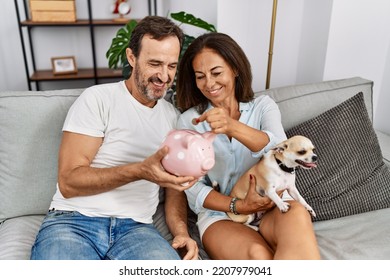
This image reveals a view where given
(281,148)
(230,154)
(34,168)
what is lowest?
(34,168)

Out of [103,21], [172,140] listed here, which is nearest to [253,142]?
[172,140]

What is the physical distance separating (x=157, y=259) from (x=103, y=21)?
2.74 m

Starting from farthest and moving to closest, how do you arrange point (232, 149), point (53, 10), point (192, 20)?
point (53, 10) → point (192, 20) → point (232, 149)

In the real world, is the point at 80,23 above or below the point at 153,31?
below

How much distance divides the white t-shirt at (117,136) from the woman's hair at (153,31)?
160 millimetres

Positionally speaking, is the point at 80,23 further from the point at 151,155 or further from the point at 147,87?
the point at 151,155

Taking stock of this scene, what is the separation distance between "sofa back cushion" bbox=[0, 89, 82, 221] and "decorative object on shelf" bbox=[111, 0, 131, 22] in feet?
6.77

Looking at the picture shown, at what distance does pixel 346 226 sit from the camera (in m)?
1.45

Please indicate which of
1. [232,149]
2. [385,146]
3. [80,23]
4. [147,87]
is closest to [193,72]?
→ [147,87]

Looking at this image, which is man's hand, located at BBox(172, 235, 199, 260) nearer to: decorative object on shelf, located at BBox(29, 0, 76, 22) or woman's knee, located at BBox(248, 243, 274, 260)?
woman's knee, located at BBox(248, 243, 274, 260)

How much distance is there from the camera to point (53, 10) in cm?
311

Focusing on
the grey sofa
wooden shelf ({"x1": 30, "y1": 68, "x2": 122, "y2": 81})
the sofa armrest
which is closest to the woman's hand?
the grey sofa

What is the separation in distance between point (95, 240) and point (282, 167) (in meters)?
0.65

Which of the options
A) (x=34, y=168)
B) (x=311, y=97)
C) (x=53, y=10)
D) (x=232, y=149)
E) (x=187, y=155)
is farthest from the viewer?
(x=53, y=10)
